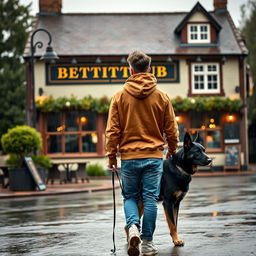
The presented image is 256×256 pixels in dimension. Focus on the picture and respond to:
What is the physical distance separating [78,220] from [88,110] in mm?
23474

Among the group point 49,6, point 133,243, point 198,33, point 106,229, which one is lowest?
point 106,229

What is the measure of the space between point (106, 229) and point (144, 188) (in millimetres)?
2742

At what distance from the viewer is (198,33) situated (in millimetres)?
36781

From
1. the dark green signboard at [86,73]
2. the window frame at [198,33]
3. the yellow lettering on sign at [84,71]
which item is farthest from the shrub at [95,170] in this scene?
the window frame at [198,33]

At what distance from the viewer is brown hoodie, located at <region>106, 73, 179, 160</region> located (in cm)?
743

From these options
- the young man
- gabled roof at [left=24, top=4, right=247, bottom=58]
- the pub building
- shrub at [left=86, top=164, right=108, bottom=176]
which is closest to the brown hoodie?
the young man

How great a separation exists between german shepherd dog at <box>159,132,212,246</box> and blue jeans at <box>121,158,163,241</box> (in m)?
0.52

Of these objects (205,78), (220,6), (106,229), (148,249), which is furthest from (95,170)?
(148,249)

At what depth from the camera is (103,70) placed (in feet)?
116

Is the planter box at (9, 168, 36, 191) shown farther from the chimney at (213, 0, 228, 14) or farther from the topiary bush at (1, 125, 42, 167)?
the chimney at (213, 0, 228, 14)

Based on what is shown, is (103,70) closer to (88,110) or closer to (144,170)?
(88,110)

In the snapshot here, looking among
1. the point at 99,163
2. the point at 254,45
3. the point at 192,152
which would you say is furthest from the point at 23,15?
the point at 192,152

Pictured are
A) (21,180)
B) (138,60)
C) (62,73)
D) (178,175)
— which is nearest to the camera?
Answer: (138,60)

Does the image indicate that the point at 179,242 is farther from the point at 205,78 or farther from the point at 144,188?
the point at 205,78
